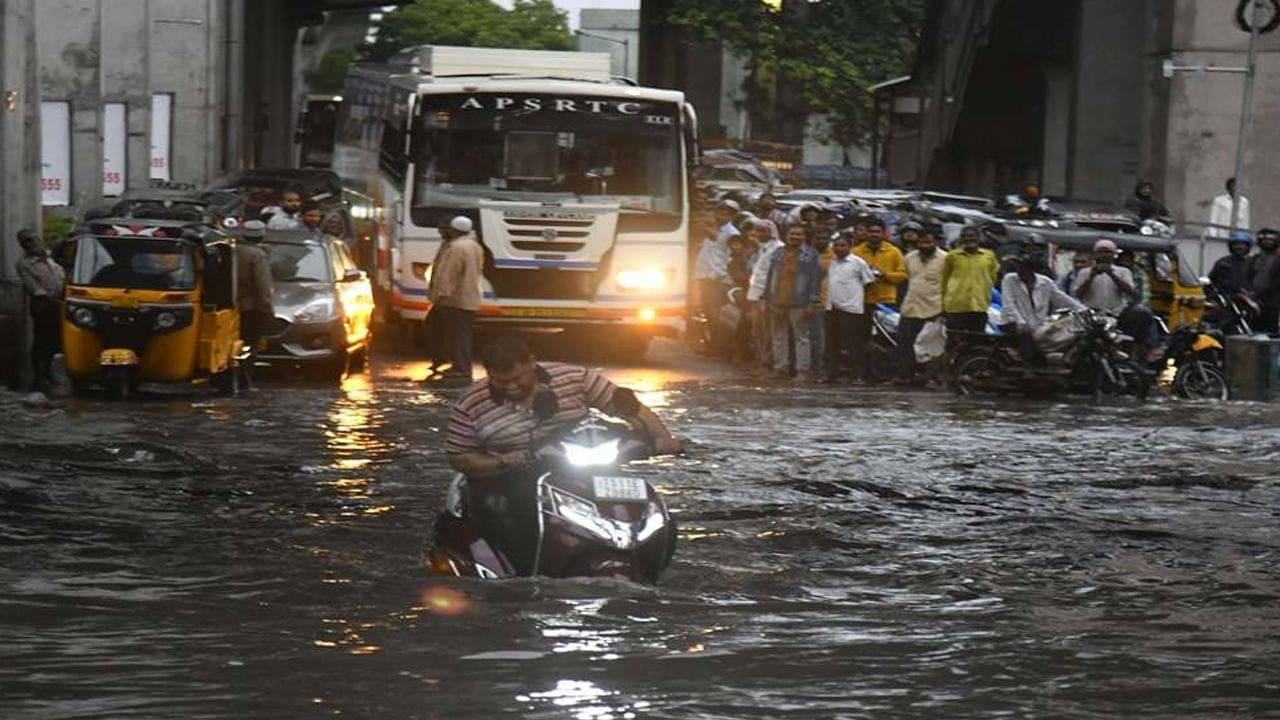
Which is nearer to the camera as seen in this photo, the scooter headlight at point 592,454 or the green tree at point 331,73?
the scooter headlight at point 592,454

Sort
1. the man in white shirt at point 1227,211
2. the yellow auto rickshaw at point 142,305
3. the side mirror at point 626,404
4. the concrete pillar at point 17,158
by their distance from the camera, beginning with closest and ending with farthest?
the side mirror at point 626,404 → the yellow auto rickshaw at point 142,305 → the concrete pillar at point 17,158 → the man in white shirt at point 1227,211

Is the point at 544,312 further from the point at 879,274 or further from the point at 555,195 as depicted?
the point at 879,274

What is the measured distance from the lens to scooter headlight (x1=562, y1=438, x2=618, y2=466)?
1017 cm

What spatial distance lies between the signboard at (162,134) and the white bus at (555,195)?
2589cm

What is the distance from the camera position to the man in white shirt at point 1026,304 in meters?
24.0

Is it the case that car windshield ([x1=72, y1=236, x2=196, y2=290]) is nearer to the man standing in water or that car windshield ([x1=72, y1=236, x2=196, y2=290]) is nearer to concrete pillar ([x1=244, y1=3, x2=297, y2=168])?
the man standing in water

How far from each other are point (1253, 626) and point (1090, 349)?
42.9ft

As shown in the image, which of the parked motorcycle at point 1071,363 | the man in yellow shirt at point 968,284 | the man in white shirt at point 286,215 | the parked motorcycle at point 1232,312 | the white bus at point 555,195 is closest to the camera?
the parked motorcycle at point 1071,363

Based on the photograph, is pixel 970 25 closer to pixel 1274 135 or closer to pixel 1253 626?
pixel 1274 135

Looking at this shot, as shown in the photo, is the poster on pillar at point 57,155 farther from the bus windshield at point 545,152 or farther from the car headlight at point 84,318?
the car headlight at point 84,318

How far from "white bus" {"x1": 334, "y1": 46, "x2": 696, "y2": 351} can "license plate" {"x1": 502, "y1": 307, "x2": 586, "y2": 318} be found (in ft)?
0.04

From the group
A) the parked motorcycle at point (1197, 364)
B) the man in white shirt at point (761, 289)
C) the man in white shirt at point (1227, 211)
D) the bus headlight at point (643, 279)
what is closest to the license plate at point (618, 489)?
the parked motorcycle at point (1197, 364)

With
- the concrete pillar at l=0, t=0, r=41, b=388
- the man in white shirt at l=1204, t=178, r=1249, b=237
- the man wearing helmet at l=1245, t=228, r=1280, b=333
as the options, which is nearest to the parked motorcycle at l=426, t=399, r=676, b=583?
the concrete pillar at l=0, t=0, r=41, b=388

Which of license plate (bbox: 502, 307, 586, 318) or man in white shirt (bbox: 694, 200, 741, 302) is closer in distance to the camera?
license plate (bbox: 502, 307, 586, 318)
